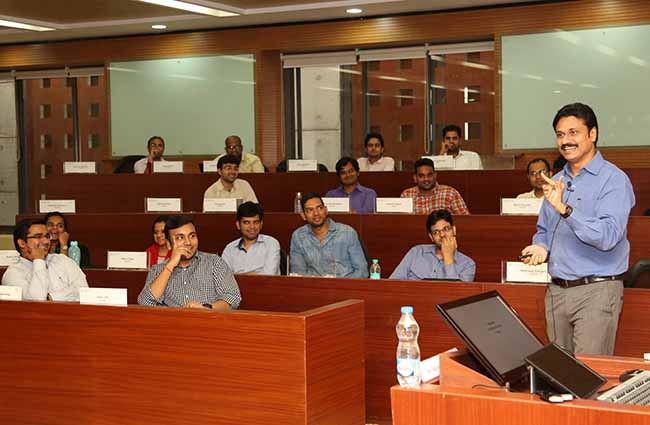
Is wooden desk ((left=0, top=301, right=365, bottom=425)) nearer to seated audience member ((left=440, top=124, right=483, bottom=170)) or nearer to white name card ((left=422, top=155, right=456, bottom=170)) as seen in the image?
white name card ((left=422, top=155, right=456, bottom=170))

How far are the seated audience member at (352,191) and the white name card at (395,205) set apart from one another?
2.60ft

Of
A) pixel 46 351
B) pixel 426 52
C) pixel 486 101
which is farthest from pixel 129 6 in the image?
pixel 46 351

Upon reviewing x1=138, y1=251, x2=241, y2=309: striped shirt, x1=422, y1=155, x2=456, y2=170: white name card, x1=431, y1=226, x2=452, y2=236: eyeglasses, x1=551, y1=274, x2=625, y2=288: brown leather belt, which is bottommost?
x1=138, y1=251, x2=241, y2=309: striped shirt

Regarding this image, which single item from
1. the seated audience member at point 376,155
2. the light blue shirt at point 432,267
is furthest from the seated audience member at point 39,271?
the seated audience member at point 376,155

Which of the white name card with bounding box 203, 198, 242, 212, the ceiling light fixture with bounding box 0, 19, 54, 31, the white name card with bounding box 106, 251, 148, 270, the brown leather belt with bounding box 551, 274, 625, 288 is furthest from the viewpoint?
the ceiling light fixture with bounding box 0, 19, 54, 31

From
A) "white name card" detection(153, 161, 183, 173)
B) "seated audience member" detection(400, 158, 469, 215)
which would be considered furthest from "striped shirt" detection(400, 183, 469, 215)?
"white name card" detection(153, 161, 183, 173)

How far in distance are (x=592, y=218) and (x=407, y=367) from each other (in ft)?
4.16

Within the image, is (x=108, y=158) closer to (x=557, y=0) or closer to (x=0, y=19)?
(x=0, y=19)

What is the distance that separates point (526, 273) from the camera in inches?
163

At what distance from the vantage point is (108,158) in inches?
412

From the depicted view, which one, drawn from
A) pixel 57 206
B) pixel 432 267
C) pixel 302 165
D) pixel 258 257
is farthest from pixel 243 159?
pixel 432 267

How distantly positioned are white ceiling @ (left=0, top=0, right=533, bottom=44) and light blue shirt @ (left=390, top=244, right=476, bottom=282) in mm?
3992

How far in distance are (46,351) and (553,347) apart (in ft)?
7.60

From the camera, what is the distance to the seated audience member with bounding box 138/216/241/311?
14.3 ft
